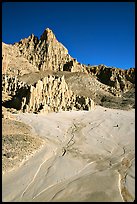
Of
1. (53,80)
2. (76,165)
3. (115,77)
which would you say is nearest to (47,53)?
(115,77)

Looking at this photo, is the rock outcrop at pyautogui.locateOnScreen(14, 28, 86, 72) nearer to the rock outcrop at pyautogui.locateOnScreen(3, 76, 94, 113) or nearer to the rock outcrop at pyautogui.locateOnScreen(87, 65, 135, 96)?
the rock outcrop at pyautogui.locateOnScreen(87, 65, 135, 96)

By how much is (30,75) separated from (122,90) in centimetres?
1799

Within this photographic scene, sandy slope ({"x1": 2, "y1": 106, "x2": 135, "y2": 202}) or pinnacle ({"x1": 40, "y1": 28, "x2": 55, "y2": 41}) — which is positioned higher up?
pinnacle ({"x1": 40, "y1": 28, "x2": 55, "y2": 41})

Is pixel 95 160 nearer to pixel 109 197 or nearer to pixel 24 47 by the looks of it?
pixel 109 197

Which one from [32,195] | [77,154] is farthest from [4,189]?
[77,154]

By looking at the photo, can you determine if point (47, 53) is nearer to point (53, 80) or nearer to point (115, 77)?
point (115, 77)

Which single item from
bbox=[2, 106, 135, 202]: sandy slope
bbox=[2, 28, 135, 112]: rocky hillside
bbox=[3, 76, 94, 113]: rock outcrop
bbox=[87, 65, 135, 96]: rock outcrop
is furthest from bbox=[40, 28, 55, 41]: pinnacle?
bbox=[2, 106, 135, 202]: sandy slope

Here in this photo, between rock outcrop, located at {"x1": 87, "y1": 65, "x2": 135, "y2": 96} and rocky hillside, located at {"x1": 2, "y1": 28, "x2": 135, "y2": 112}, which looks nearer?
rocky hillside, located at {"x1": 2, "y1": 28, "x2": 135, "y2": 112}

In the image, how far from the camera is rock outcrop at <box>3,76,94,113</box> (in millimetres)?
22922

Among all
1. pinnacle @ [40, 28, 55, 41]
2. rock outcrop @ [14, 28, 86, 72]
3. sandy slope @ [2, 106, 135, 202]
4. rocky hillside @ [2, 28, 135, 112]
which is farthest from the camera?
pinnacle @ [40, 28, 55, 41]

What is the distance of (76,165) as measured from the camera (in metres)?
13.1

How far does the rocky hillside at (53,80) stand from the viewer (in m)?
24.3

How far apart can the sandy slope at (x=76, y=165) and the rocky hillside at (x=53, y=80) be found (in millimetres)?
3554

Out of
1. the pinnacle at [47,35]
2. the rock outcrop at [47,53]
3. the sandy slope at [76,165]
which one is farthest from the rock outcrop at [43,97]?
the pinnacle at [47,35]
